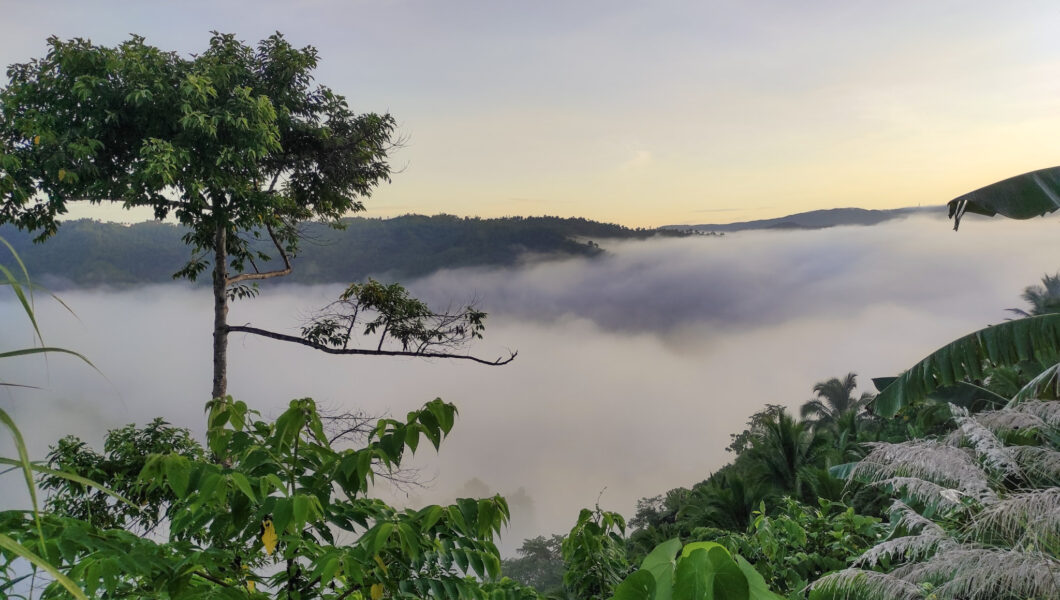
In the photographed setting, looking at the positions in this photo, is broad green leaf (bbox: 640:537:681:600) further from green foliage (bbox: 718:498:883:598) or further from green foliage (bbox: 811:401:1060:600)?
green foliage (bbox: 718:498:883:598)

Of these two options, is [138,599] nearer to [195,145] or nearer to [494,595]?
[494,595]

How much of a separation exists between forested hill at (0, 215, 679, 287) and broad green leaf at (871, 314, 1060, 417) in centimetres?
635

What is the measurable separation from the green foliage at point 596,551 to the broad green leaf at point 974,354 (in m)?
3.14

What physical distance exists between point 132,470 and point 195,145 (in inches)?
127

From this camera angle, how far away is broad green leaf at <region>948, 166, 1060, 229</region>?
362 centimetres

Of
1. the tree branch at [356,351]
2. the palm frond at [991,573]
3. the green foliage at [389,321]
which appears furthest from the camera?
the green foliage at [389,321]

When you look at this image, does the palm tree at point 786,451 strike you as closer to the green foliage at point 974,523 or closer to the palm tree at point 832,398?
the green foliage at point 974,523

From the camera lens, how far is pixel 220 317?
737cm

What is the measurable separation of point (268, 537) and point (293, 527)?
0.05 m

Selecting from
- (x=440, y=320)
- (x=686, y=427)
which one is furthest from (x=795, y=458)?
(x=686, y=427)

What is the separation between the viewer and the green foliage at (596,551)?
1.54 metres

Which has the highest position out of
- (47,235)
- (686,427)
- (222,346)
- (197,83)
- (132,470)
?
(197,83)

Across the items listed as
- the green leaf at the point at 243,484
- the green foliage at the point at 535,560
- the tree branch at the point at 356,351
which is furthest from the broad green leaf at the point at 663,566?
the green foliage at the point at 535,560

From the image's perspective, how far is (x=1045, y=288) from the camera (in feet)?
69.9
